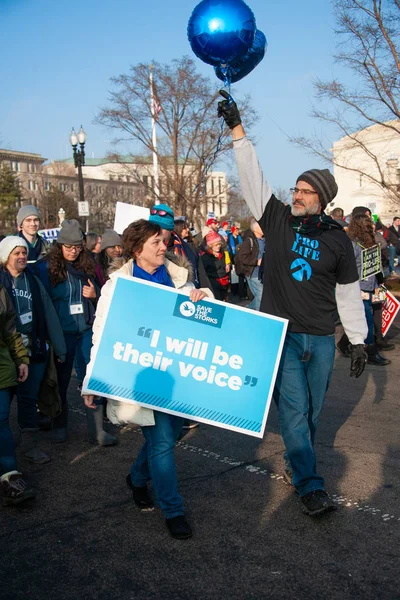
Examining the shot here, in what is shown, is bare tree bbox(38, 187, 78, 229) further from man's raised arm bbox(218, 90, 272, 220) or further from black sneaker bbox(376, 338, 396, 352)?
man's raised arm bbox(218, 90, 272, 220)

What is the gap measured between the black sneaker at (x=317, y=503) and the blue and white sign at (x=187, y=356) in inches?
19.9

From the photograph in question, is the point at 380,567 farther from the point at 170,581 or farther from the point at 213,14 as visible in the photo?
the point at 213,14

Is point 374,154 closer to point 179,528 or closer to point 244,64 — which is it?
point 244,64

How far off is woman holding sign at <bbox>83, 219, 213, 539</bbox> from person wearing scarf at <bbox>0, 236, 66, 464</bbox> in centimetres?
149

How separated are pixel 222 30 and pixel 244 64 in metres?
0.31

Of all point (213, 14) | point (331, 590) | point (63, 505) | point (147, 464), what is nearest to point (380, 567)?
point (331, 590)

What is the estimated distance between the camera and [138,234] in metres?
4.20

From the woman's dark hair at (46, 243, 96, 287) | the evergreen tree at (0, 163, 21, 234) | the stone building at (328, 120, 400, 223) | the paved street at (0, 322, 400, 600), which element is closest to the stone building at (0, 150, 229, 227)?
the evergreen tree at (0, 163, 21, 234)

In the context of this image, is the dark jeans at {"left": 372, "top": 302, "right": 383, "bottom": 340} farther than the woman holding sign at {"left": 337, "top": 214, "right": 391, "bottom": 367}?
Yes

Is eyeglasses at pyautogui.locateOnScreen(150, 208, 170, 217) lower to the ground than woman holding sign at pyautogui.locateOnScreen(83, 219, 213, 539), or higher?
higher

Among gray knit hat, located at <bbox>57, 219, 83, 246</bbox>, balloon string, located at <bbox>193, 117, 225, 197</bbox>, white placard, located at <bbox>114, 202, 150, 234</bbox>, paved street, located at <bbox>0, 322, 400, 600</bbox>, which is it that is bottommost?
paved street, located at <bbox>0, 322, 400, 600</bbox>

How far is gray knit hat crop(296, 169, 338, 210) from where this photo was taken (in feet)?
14.4

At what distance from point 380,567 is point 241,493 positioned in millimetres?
1328

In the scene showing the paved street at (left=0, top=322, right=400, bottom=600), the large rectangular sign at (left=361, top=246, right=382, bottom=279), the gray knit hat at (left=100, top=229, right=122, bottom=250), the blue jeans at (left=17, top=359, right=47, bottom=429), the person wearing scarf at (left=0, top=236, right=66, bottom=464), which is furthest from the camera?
the large rectangular sign at (left=361, top=246, right=382, bottom=279)
